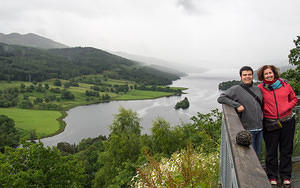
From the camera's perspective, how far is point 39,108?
103 meters

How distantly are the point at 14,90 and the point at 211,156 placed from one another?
146 metres

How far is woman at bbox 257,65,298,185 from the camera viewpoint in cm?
306

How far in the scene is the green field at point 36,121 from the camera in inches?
2817

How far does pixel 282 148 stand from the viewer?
320cm

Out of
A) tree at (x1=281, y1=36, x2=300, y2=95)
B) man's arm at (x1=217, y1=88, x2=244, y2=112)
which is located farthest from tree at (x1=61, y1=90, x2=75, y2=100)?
man's arm at (x1=217, y1=88, x2=244, y2=112)

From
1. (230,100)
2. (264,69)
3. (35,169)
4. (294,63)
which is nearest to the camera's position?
(230,100)

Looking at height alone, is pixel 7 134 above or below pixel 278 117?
below

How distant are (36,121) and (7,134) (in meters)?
14.8

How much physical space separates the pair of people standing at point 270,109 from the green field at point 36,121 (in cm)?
7530

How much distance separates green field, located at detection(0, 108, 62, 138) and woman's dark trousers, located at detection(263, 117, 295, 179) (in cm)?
7528

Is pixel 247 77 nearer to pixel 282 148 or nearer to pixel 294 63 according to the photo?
pixel 282 148

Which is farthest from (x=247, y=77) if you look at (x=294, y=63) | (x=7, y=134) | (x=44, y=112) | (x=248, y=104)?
(x=44, y=112)

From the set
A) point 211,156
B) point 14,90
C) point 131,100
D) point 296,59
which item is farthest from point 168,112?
point 14,90

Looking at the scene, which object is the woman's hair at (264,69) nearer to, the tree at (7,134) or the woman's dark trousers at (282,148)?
the woman's dark trousers at (282,148)
